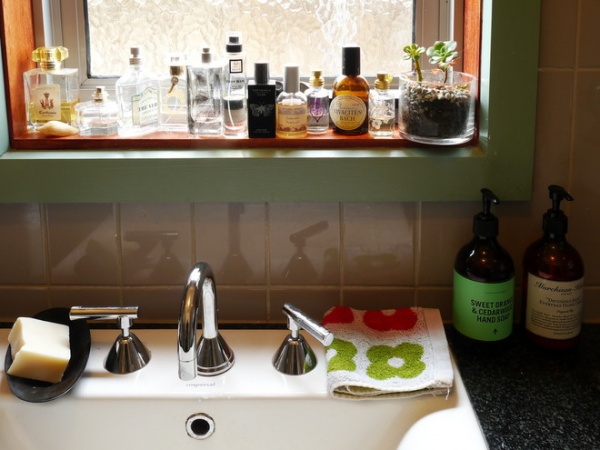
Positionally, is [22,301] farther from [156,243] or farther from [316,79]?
[316,79]

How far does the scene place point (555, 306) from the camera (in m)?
1.18

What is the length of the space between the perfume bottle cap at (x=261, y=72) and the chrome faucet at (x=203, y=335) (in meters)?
0.33

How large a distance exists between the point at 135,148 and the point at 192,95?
12 centimetres

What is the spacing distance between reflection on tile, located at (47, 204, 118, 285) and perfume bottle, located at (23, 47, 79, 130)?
149 mm

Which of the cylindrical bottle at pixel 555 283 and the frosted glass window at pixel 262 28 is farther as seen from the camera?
the frosted glass window at pixel 262 28

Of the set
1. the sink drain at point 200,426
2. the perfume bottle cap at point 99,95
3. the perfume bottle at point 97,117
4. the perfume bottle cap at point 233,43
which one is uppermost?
the perfume bottle cap at point 233,43

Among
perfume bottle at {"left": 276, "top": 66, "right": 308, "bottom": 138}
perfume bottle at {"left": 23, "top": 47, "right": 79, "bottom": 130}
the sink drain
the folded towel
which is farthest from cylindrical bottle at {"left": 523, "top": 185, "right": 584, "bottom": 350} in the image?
perfume bottle at {"left": 23, "top": 47, "right": 79, "bottom": 130}

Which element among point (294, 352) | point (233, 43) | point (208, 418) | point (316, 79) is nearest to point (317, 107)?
point (316, 79)

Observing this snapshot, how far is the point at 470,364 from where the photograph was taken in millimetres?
1182

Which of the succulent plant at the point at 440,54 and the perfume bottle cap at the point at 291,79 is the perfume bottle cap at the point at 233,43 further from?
the succulent plant at the point at 440,54

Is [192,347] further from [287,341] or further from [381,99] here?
[381,99]

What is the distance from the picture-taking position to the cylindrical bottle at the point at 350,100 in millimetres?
1242

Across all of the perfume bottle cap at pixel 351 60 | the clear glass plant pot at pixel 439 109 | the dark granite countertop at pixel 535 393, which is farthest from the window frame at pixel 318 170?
the dark granite countertop at pixel 535 393

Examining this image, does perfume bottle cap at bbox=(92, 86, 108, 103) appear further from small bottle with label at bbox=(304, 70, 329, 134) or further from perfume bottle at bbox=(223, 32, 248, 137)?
small bottle with label at bbox=(304, 70, 329, 134)
